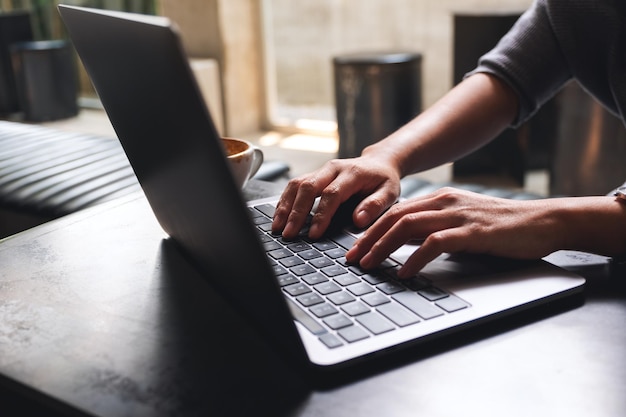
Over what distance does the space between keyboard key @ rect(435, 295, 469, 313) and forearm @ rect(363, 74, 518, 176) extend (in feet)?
1.38

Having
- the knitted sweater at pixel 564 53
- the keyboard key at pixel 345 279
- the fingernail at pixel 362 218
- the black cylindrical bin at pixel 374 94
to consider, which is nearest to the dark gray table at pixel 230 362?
the keyboard key at pixel 345 279

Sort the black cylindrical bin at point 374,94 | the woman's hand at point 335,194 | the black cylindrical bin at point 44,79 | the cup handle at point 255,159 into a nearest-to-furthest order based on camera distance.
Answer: the woman's hand at point 335,194
the cup handle at point 255,159
the black cylindrical bin at point 374,94
the black cylindrical bin at point 44,79

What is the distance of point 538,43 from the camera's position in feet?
3.88

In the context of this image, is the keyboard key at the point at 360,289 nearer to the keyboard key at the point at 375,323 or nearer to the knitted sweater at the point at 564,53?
the keyboard key at the point at 375,323

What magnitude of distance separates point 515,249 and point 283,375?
29 centimetres

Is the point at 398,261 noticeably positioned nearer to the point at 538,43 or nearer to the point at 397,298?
the point at 397,298

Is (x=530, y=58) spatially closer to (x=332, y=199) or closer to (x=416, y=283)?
(x=332, y=199)

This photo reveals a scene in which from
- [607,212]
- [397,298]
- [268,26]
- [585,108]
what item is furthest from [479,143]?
[268,26]

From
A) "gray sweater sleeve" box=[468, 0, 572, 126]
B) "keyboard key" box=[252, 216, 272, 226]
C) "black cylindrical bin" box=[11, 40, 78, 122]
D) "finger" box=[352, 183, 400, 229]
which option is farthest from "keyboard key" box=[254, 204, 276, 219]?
"black cylindrical bin" box=[11, 40, 78, 122]

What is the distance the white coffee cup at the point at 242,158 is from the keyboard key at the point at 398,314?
1.15 ft

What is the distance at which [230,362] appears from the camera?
547mm

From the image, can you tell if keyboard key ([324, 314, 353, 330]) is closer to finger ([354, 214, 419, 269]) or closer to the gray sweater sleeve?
finger ([354, 214, 419, 269])

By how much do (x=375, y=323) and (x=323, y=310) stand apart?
0.16 feet

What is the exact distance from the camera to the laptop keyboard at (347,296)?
0.57 meters
